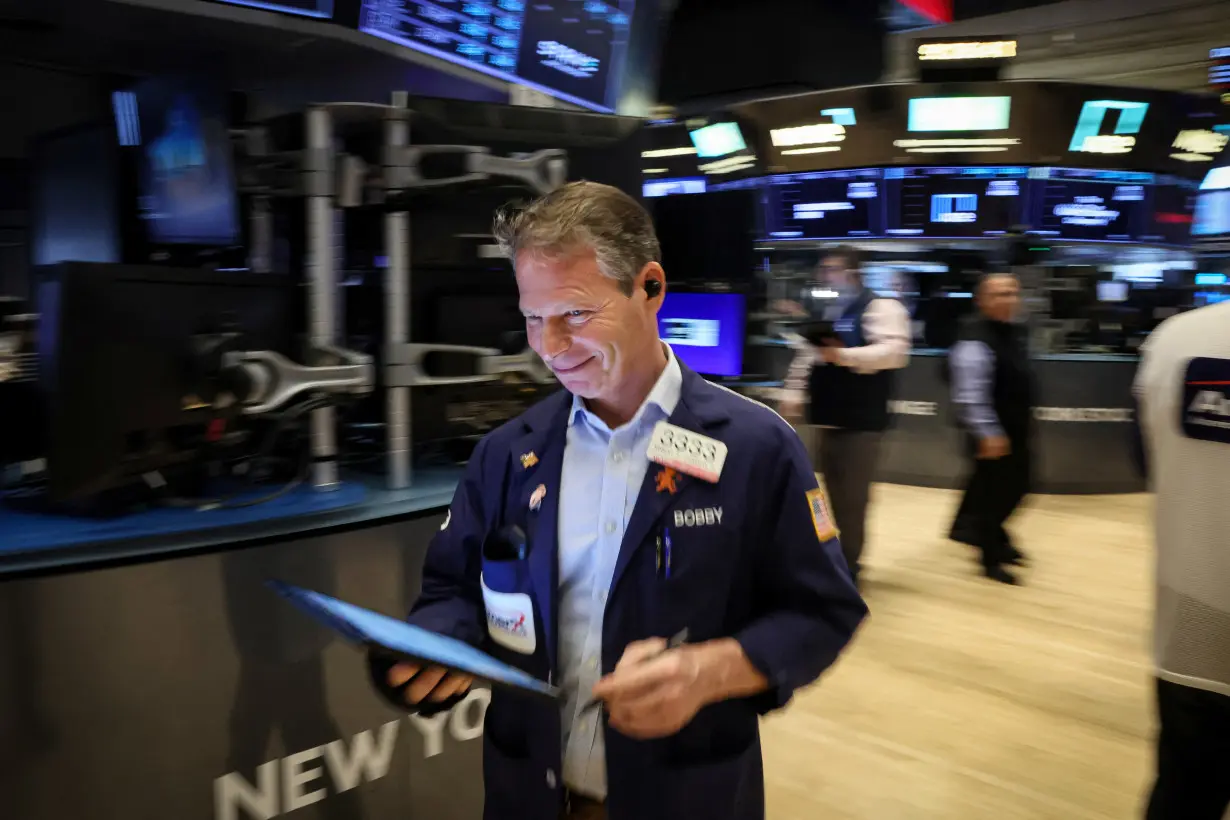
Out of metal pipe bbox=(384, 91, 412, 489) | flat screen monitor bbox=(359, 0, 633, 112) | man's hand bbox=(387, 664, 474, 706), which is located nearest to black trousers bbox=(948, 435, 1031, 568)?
flat screen monitor bbox=(359, 0, 633, 112)

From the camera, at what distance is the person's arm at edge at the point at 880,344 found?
4.40 metres

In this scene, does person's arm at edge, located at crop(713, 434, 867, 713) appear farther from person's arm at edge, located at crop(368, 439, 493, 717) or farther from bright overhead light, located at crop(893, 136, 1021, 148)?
bright overhead light, located at crop(893, 136, 1021, 148)

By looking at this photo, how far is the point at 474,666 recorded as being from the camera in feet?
3.04

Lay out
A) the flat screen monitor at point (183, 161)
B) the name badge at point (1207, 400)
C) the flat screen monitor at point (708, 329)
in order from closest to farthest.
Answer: the name badge at point (1207, 400) → the flat screen monitor at point (183, 161) → the flat screen monitor at point (708, 329)

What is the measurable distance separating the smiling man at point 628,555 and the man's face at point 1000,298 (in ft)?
12.5

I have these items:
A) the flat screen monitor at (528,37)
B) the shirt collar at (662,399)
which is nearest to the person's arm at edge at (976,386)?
the flat screen monitor at (528,37)

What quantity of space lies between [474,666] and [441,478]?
5.65 ft

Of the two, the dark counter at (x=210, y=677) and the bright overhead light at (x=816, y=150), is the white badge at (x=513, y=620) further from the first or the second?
the bright overhead light at (x=816, y=150)

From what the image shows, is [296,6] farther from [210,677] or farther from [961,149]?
[961,149]

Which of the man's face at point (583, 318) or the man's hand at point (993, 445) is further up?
the man's face at point (583, 318)

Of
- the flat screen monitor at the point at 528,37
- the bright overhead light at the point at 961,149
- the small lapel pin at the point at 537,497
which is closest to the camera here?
the small lapel pin at the point at 537,497

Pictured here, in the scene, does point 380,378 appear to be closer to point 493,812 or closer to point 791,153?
point 493,812

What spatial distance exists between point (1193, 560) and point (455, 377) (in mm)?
1769

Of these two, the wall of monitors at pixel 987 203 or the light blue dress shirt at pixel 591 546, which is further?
the wall of monitors at pixel 987 203
